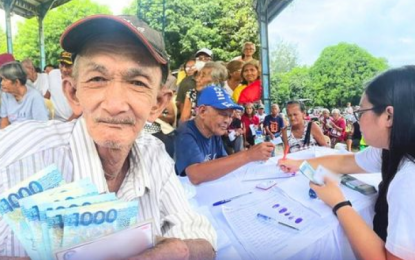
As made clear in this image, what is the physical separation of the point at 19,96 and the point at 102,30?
284 cm

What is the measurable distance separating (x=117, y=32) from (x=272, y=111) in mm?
5754

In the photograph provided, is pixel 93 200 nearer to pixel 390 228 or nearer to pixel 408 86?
pixel 390 228

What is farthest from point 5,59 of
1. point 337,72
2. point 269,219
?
point 337,72

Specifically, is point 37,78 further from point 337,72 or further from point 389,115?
point 337,72

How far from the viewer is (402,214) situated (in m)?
1.02

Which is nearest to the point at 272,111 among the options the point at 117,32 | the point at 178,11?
the point at 117,32

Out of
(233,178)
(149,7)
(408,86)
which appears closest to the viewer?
(408,86)

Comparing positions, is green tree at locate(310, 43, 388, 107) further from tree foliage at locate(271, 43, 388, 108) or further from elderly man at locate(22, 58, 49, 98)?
elderly man at locate(22, 58, 49, 98)

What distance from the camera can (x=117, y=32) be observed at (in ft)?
2.61

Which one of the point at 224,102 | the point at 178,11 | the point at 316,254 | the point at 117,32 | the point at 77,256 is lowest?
the point at 316,254

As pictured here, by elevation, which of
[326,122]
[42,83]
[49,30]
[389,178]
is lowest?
[326,122]

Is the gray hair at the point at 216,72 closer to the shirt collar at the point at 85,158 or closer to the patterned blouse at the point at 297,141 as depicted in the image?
the patterned blouse at the point at 297,141

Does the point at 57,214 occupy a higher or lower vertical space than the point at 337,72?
lower

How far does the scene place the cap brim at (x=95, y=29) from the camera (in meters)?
0.78
